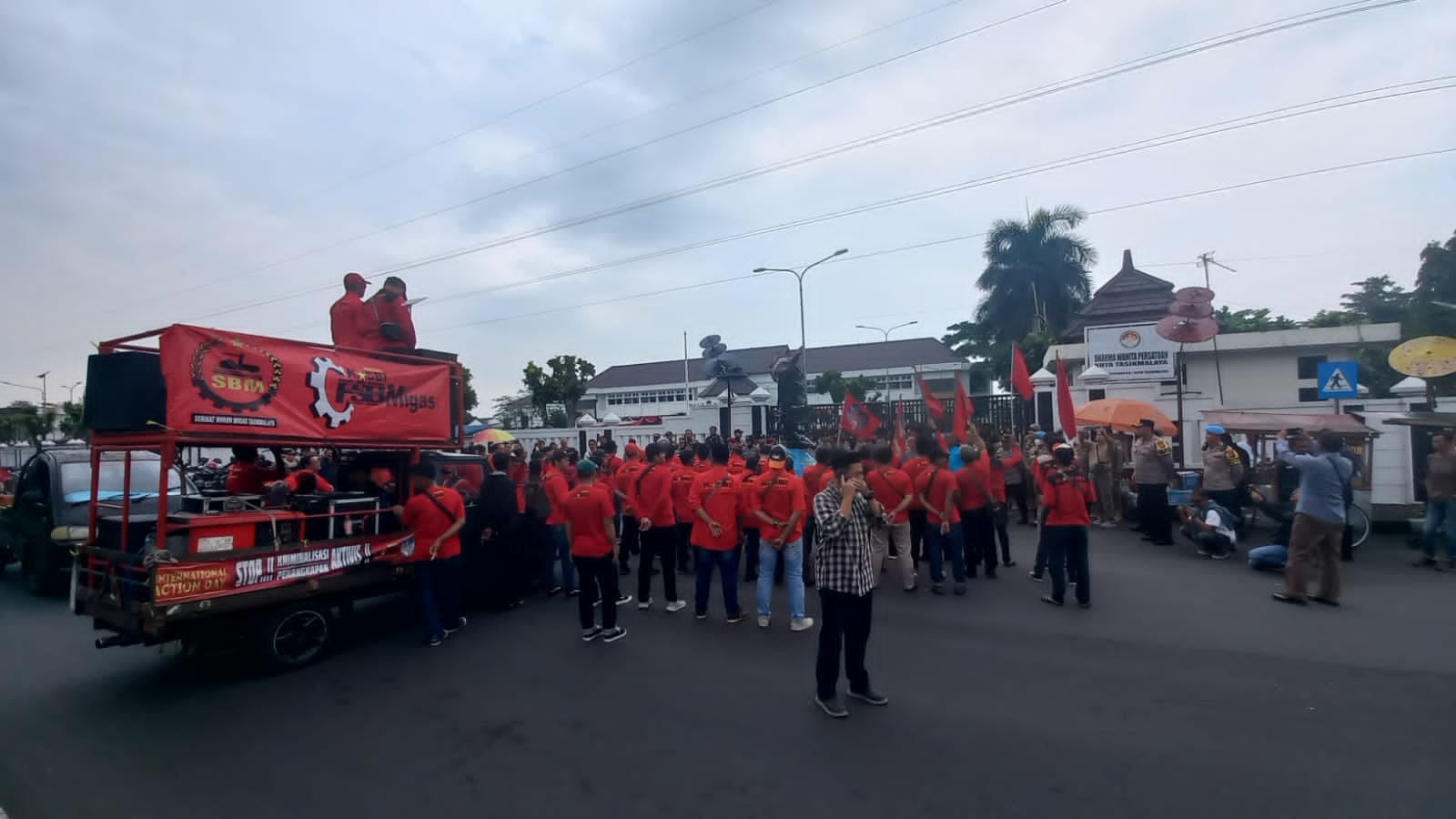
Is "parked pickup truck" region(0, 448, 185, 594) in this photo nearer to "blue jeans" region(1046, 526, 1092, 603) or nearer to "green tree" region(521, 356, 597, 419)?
"blue jeans" region(1046, 526, 1092, 603)

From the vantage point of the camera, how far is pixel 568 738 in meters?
4.57

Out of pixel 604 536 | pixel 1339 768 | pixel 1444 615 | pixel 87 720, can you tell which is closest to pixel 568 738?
pixel 604 536

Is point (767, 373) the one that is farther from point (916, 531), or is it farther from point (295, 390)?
point (295, 390)

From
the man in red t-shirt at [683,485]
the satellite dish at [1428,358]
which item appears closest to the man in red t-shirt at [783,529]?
the man in red t-shirt at [683,485]

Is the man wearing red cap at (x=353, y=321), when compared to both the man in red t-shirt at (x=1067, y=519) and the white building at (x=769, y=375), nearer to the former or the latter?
the man in red t-shirt at (x=1067, y=519)

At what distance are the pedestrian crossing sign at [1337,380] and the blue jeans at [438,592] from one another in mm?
14079

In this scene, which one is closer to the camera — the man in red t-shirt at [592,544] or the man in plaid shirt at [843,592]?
the man in plaid shirt at [843,592]

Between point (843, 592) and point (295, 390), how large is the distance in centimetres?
480

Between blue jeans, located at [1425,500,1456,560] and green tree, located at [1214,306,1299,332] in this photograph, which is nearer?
blue jeans, located at [1425,500,1456,560]

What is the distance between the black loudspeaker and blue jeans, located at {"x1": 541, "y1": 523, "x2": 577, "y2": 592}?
4.07 meters

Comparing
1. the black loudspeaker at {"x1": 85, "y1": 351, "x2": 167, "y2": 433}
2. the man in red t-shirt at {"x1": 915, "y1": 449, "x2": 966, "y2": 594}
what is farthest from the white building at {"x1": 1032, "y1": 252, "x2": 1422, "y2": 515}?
the black loudspeaker at {"x1": 85, "y1": 351, "x2": 167, "y2": 433}

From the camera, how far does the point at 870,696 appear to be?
4.90 metres

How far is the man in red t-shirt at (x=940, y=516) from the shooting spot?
7.82m

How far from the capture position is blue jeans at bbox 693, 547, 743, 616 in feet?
23.4
